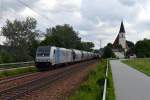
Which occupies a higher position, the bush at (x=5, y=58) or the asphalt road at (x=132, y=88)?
the bush at (x=5, y=58)

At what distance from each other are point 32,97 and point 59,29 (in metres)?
138

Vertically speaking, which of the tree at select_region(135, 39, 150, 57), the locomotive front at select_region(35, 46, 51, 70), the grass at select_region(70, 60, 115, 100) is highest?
the tree at select_region(135, 39, 150, 57)

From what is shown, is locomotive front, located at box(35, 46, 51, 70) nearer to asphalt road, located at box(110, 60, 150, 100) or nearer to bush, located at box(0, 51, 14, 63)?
bush, located at box(0, 51, 14, 63)

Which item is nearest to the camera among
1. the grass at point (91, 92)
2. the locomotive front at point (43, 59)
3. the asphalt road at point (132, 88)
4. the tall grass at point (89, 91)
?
the grass at point (91, 92)

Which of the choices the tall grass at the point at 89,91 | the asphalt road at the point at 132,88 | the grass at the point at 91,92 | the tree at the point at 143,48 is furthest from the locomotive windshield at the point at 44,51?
the tree at the point at 143,48

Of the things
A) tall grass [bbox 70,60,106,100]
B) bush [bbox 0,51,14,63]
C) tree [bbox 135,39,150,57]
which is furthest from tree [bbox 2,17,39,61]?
tall grass [bbox 70,60,106,100]

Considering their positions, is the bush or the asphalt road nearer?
the asphalt road

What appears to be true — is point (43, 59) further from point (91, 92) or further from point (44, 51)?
point (91, 92)

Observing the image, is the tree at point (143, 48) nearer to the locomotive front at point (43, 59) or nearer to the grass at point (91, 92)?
the locomotive front at point (43, 59)

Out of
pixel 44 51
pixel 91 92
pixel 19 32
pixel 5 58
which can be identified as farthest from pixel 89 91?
pixel 19 32

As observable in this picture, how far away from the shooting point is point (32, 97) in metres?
17.2

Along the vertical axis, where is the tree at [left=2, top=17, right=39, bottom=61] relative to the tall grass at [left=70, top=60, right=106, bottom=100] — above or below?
above

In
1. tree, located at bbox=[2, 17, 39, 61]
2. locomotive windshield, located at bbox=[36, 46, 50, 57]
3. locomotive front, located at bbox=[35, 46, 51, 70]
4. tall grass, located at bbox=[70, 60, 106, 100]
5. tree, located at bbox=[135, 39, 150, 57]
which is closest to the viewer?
tall grass, located at bbox=[70, 60, 106, 100]

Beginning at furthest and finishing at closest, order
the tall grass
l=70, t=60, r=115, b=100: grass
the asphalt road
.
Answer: the asphalt road → the tall grass → l=70, t=60, r=115, b=100: grass
